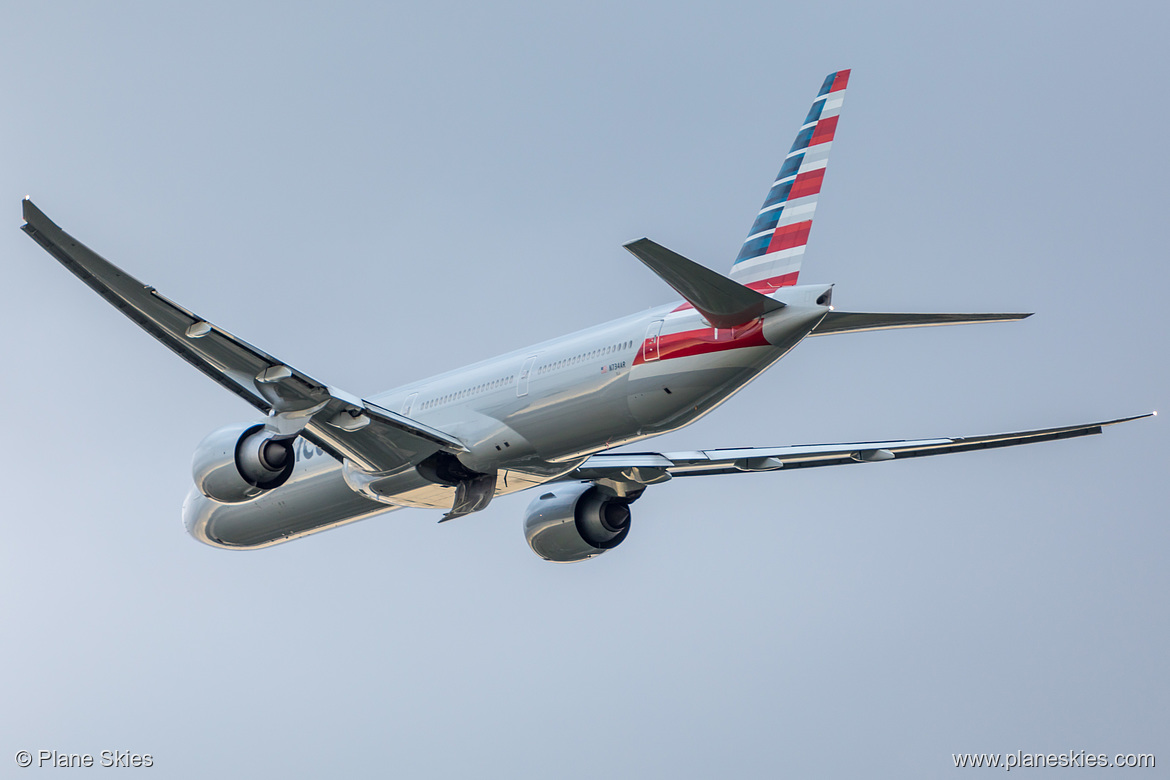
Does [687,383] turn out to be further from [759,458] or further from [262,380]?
[262,380]

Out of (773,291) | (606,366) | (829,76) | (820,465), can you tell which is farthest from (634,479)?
(829,76)

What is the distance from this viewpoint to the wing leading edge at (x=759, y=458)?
26297 millimetres

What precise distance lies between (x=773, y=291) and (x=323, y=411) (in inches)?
337

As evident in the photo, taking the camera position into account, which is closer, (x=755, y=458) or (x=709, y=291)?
(x=709, y=291)

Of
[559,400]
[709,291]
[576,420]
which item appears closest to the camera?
[709,291]

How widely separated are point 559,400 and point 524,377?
3.69 feet

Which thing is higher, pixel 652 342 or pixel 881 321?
pixel 652 342

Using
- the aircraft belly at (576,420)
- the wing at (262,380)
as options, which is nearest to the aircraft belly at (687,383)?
the aircraft belly at (576,420)

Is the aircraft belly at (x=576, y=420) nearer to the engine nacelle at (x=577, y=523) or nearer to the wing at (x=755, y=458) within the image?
the wing at (x=755, y=458)

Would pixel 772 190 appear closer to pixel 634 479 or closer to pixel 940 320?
pixel 940 320

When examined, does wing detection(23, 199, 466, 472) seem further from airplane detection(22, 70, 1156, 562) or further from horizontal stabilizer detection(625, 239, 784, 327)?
horizontal stabilizer detection(625, 239, 784, 327)

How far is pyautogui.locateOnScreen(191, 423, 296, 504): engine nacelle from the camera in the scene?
25359 mm

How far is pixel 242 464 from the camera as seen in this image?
2541 cm

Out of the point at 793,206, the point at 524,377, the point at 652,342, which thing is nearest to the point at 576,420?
the point at 524,377
